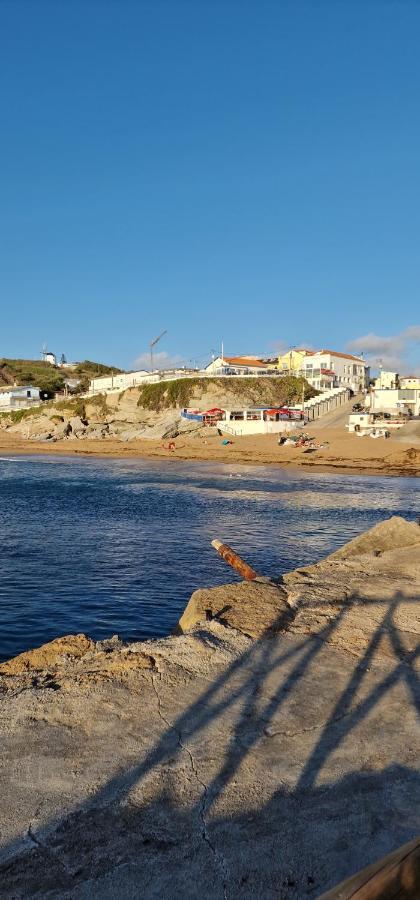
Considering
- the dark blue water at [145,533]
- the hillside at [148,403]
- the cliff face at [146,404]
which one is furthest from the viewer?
the hillside at [148,403]

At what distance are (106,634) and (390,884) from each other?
11.0 m

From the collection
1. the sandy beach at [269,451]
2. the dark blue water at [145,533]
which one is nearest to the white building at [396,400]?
the sandy beach at [269,451]

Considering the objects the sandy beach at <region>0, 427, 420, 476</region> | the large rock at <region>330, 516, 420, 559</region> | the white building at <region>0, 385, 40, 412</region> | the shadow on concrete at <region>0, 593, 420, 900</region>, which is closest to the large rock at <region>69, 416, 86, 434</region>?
the sandy beach at <region>0, 427, 420, 476</region>

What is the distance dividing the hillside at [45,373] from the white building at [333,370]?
168 ft

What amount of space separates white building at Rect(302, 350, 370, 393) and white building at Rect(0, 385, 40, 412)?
53.4 m

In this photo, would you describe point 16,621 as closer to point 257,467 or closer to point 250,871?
point 250,871

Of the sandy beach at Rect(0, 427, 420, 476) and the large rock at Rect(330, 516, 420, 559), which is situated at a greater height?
the sandy beach at Rect(0, 427, 420, 476)

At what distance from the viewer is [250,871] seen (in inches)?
187

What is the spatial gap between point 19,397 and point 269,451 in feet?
238

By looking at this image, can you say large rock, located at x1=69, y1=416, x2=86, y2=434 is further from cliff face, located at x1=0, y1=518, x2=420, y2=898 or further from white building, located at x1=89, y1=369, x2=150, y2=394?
cliff face, located at x1=0, y1=518, x2=420, y2=898

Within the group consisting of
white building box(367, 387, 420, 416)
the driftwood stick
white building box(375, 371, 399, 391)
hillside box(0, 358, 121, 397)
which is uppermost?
hillside box(0, 358, 121, 397)

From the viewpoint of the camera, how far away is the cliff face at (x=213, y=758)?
484cm

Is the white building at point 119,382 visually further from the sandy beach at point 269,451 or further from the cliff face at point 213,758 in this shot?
the cliff face at point 213,758

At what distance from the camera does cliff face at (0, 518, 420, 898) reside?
15.9 feet
